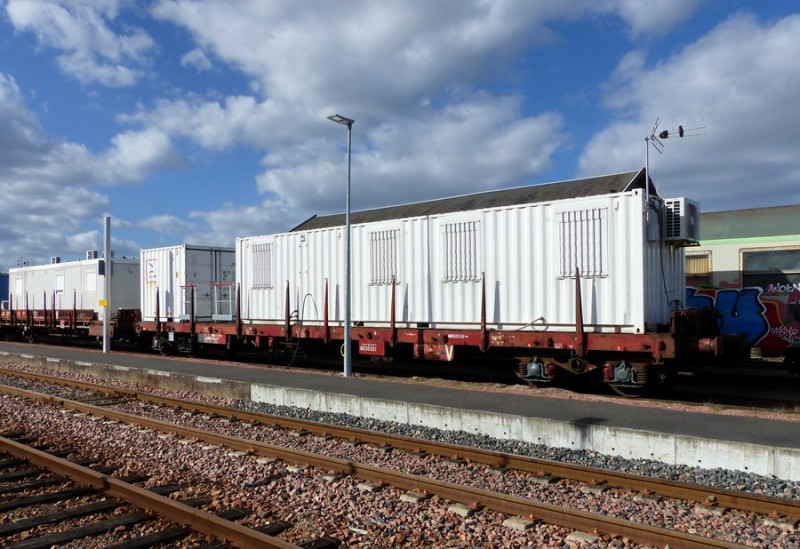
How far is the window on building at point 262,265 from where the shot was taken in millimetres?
16516

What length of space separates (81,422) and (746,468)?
9128mm

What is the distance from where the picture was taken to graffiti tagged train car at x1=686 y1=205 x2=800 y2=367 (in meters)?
15.3

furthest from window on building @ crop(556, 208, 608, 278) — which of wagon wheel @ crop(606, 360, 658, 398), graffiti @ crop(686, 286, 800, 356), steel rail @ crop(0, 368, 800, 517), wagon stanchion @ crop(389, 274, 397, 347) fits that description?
graffiti @ crop(686, 286, 800, 356)

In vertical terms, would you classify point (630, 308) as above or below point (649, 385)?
above

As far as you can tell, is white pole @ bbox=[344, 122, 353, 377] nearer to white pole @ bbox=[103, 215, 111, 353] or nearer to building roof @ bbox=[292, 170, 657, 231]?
building roof @ bbox=[292, 170, 657, 231]

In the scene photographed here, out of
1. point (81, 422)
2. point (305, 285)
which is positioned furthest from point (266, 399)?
point (305, 285)

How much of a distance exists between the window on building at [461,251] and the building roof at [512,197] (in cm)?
154

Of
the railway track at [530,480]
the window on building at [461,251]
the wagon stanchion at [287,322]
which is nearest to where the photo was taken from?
the railway track at [530,480]

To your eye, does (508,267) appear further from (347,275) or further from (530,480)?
(530,480)

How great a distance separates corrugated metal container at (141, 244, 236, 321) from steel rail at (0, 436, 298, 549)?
37.8ft

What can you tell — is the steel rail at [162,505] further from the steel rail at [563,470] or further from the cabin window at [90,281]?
the cabin window at [90,281]

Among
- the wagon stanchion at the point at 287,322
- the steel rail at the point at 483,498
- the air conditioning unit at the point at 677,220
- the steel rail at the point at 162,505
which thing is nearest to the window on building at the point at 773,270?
the air conditioning unit at the point at 677,220

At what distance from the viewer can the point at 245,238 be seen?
56.3ft

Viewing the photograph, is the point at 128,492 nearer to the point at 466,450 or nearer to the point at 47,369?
the point at 466,450
